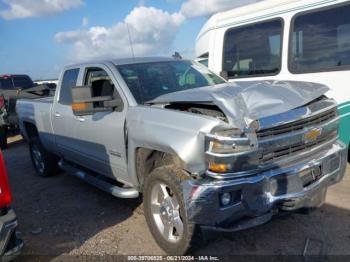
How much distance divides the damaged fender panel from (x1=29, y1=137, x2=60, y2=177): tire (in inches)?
120

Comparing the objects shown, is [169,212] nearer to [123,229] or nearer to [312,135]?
[123,229]

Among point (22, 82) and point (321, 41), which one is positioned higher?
point (321, 41)

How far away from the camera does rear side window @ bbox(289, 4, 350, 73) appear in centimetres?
516

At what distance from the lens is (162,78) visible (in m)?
4.48

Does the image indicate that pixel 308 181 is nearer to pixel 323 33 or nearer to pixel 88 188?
pixel 323 33

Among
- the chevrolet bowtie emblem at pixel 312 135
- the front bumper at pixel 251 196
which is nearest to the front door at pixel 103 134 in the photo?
the front bumper at pixel 251 196

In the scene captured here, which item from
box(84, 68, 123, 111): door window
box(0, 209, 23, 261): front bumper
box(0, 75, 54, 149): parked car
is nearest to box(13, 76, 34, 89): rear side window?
box(0, 75, 54, 149): parked car

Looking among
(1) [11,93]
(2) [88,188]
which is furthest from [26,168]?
(1) [11,93]

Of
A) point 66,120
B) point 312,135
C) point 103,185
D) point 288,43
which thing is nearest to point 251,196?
point 312,135

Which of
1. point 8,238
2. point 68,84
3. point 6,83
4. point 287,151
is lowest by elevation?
point 8,238

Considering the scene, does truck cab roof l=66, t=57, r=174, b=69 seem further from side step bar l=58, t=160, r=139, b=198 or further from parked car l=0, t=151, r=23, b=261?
parked car l=0, t=151, r=23, b=261

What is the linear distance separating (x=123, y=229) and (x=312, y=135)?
89.1 inches

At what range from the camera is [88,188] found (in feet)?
19.1

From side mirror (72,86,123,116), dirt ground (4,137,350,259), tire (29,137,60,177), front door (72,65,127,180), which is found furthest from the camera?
tire (29,137,60,177)
